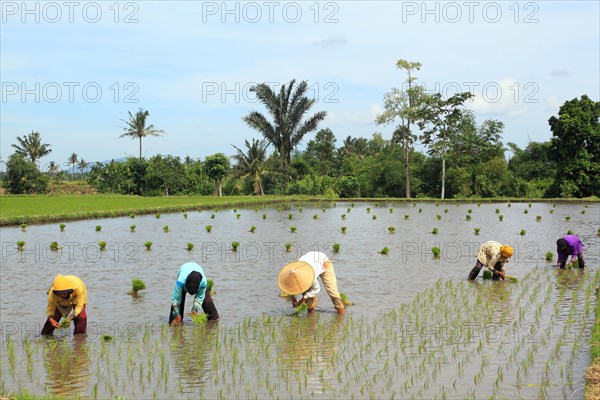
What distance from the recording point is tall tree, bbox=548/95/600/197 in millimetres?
38250

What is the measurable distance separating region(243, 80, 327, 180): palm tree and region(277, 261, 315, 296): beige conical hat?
40126mm

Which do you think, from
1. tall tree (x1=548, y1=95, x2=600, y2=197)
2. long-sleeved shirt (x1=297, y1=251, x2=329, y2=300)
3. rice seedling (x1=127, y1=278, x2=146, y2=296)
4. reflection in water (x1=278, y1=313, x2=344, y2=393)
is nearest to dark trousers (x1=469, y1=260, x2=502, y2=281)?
reflection in water (x1=278, y1=313, x2=344, y2=393)

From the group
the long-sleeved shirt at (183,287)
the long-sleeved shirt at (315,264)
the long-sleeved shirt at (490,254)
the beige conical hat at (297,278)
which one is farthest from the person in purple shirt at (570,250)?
the long-sleeved shirt at (183,287)

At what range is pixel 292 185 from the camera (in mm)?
46719

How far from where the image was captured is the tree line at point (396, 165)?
1545 inches

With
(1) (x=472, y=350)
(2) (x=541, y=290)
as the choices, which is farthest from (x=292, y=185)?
(1) (x=472, y=350)

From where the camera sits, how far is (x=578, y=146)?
127 ft

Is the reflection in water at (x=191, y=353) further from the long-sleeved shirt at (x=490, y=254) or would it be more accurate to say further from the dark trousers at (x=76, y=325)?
the long-sleeved shirt at (x=490, y=254)

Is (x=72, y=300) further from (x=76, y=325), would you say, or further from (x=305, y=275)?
(x=305, y=275)

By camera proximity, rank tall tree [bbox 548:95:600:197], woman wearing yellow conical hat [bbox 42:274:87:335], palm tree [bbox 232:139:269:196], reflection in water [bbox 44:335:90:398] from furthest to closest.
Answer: palm tree [bbox 232:139:269:196] → tall tree [bbox 548:95:600:197] → woman wearing yellow conical hat [bbox 42:274:87:335] → reflection in water [bbox 44:335:90:398]

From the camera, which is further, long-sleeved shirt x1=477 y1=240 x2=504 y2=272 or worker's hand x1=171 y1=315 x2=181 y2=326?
long-sleeved shirt x1=477 y1=240 x2=504 y2=272

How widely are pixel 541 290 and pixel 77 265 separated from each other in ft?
31.1

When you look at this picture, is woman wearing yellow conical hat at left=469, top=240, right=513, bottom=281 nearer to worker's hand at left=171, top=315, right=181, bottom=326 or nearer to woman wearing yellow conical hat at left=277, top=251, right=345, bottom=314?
woman wearing yellow conical hat at left=277, top=251, right=345, bottom=314

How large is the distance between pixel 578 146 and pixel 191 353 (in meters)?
36.4
